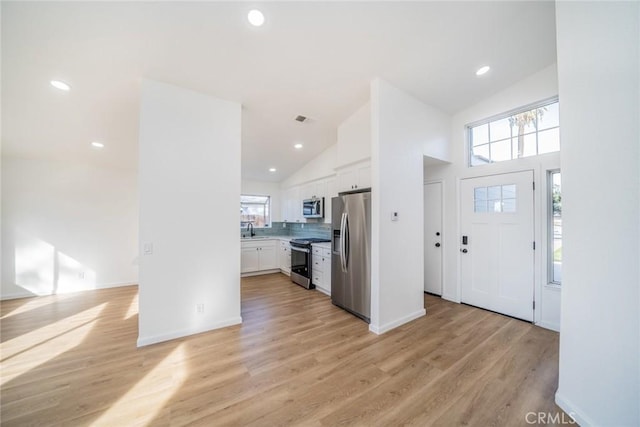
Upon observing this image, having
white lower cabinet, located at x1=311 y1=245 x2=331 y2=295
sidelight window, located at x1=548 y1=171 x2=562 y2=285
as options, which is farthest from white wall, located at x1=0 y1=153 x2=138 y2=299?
sidelight window, located at x1=548 y1=171 x2=562 y2=285

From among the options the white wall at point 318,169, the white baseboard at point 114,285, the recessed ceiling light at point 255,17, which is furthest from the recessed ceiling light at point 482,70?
the white baseboard at point 114,285

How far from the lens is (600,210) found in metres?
1.42

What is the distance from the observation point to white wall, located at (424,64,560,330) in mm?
2861

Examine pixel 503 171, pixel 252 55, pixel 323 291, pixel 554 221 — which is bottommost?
pixel 323 291

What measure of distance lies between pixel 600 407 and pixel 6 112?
6435 millimetres

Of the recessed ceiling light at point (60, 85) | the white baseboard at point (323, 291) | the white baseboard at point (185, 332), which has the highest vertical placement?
the recessed ceiling light at point (60, 85)

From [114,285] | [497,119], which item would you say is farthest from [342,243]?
[114,285]

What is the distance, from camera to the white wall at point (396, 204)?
9.22 feet

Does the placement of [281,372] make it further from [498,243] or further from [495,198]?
[495,198]

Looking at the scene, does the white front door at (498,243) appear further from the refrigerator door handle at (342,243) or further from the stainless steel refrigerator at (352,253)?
the refrigerator door handle at (342,243)

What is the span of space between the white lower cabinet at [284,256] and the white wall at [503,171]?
3389 millimetres

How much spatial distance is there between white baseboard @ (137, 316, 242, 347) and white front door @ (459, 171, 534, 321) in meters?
3.66

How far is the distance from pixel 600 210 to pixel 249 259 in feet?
18.1

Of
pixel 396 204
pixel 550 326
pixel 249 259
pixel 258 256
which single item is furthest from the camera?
pixel 258 256
